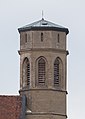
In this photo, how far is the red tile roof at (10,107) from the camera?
103125 millimetres

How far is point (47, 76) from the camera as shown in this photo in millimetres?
104688

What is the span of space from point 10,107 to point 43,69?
12.3ft

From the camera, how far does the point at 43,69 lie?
10488cm

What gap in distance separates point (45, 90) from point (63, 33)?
4.49m

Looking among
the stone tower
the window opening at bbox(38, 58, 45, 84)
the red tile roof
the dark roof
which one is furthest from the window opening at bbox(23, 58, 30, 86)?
the dark roof

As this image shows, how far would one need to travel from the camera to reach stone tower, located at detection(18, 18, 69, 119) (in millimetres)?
104000

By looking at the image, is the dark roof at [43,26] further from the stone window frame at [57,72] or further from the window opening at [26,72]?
the window opening at [26,72]

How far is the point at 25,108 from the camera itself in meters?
104

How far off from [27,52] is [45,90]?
126 inches

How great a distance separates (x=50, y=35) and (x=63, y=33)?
1178mm

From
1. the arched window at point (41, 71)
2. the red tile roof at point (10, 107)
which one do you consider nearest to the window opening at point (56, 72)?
the arched window at point (41, 71)

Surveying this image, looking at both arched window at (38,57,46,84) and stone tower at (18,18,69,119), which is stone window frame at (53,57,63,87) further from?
arched window at (38,57,46,84)

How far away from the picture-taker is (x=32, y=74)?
104750 millimetres

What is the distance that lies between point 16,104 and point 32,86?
1.78 meters
